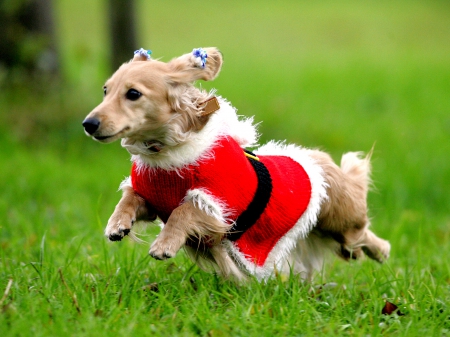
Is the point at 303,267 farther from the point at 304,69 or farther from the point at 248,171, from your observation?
the point at 304,69

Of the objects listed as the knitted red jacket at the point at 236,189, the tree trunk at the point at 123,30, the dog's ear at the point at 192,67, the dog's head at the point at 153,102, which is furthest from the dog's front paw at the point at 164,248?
the tree trunk at the point at 123,30

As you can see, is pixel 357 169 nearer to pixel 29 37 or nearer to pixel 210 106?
pixel 210 106

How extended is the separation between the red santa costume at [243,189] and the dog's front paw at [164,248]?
25 centimetres

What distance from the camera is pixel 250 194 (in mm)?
3650

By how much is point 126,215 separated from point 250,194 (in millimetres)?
688

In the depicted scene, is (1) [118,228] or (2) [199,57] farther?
(2) [199,57]

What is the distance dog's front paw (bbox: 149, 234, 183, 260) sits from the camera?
3.29 metres

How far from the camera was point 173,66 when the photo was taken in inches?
138

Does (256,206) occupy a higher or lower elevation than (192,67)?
lower

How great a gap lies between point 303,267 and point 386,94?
8.02 meters

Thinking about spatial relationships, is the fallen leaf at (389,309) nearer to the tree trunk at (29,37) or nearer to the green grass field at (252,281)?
the green grass field at (252,281)

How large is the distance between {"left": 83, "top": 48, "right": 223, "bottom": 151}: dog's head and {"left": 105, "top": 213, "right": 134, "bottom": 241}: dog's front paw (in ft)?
1.34

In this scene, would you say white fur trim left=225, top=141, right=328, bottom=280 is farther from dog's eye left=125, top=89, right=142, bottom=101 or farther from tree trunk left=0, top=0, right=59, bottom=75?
Answer: tree trunk left=0, top=0, right=59, bottom=75

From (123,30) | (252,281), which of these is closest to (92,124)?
(252,281)
